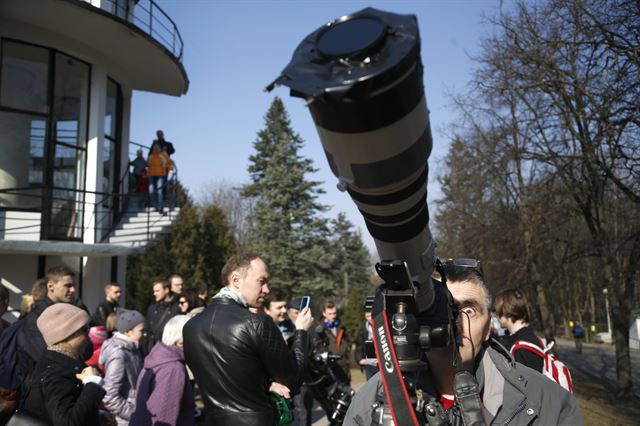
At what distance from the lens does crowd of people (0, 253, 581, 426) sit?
2088 mm

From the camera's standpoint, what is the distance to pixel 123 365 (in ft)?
17.6

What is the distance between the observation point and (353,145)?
1413mm

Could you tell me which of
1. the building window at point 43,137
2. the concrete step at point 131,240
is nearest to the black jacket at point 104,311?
the building window at point 43,137

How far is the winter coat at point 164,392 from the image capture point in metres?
4.57

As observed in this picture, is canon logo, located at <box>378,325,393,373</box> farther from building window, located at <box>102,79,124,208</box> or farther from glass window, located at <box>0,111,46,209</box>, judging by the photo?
building window, located at <box>102,79,124,208</box>

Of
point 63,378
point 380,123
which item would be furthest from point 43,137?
point 380,123

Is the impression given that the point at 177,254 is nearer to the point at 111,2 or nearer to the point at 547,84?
the point at 111,2

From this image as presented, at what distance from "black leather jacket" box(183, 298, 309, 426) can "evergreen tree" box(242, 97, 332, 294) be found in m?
30.5

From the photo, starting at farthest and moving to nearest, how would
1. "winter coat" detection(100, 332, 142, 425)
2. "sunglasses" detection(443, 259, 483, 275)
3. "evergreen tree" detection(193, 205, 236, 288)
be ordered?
"evergreen tree" detection(193, 205, 236, 288) < "winter coat" detection(100, 332, 142, 425) < "sunglasses" detection(443, 259, 483, 275)

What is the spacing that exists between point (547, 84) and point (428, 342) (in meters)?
Answer: 12.6

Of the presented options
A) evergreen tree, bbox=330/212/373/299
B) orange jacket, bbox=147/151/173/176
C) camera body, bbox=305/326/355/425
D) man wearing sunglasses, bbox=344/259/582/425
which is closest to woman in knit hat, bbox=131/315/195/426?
camera body, bbox=305/326/355/425

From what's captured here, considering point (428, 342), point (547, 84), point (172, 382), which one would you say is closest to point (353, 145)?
point (428, 342)

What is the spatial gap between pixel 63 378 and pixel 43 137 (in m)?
11.4

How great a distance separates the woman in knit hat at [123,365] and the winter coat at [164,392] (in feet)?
1.84
